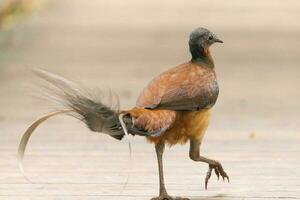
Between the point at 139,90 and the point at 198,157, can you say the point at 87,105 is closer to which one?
the point at 198,157

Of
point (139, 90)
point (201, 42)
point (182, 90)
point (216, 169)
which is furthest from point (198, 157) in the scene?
point (139, 90)

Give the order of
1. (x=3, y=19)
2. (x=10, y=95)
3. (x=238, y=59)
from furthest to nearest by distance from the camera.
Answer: (x=238, y=59), (x=10, y=95), (x=3, y=19)

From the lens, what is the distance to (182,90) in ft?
16.9

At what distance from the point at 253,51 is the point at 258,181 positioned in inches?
365

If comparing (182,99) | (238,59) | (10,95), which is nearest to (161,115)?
(182,99)

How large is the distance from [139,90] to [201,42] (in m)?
5.12

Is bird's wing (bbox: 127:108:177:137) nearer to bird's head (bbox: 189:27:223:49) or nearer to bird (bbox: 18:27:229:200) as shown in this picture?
bird (bbox: 18:27:229:200)

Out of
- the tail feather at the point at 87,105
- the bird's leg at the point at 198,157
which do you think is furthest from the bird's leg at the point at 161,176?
the tail feather at the point at 87,105

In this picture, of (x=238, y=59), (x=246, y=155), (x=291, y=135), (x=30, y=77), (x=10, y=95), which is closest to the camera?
(x=30, y=77)

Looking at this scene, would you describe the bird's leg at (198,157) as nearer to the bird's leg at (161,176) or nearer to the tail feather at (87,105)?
the bird's leg at (161,176)

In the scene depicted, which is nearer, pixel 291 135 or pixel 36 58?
pixel 291 135

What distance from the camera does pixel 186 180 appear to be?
19.3 feet

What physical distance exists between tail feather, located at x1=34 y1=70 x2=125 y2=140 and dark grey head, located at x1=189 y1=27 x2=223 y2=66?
77 cm

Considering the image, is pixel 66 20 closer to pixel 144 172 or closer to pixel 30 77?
pixel 144 172
